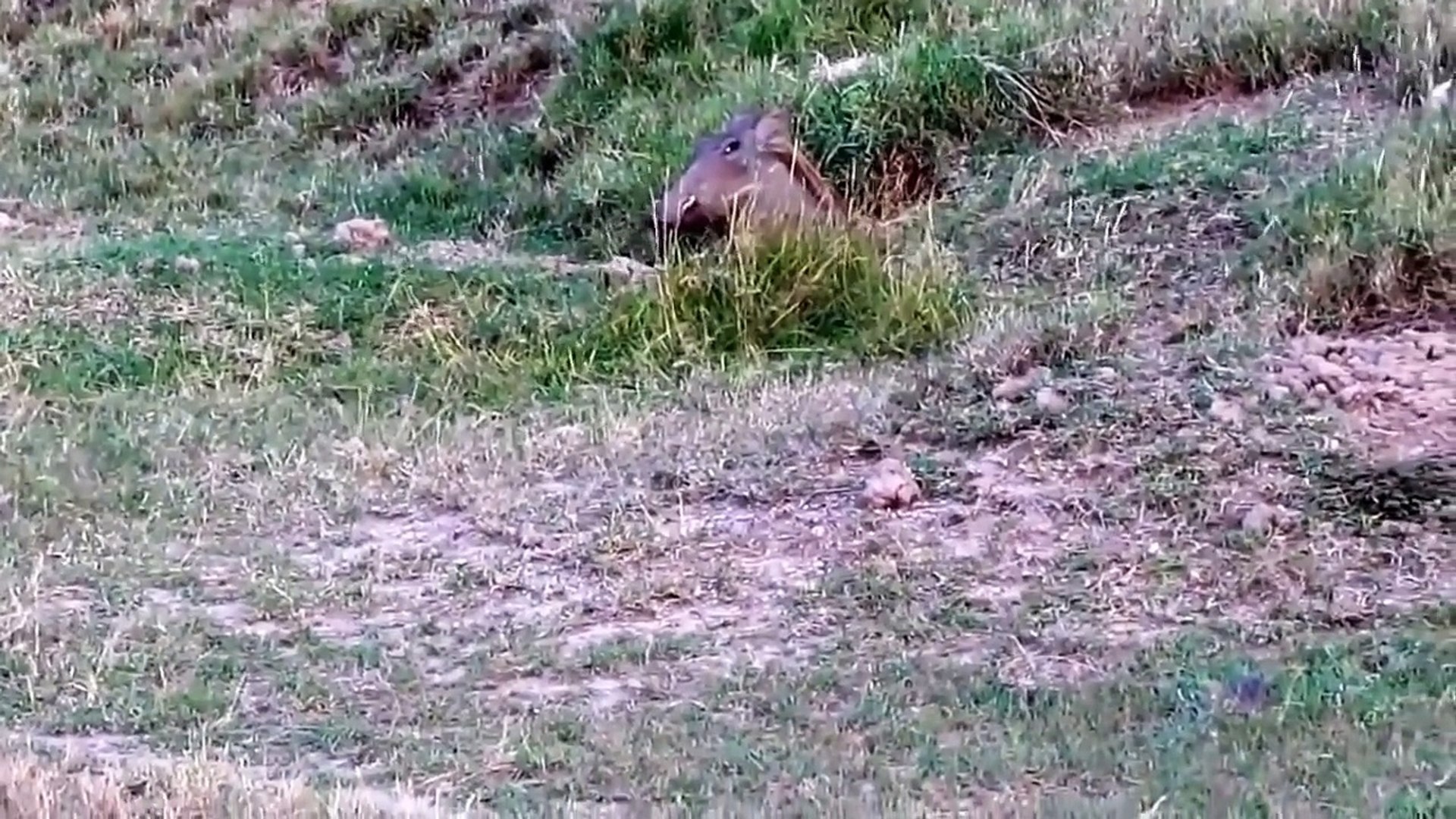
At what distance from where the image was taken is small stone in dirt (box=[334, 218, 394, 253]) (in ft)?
29.3

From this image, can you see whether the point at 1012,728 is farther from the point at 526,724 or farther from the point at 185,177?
Result: the point at 185,177

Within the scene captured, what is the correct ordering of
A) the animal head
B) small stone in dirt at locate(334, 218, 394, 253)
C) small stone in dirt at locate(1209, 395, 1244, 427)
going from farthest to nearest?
small stone in dirt at locate(334, 218, 394, 253)
the animal head
small stone in dirt at locate(1209, 395, 1244, 427)

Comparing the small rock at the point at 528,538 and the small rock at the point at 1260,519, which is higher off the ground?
the small rock at the point at 1260,519

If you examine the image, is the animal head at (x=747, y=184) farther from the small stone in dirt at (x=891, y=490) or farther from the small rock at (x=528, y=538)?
the small rock at (x=528, y=538)

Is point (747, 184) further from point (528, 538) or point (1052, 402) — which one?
point (528, 538)

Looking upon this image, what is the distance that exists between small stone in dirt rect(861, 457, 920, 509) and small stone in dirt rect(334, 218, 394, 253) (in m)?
3.73

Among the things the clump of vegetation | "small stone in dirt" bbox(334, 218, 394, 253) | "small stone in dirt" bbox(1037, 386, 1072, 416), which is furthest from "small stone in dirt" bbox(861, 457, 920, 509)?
"small stone in dirt" bbox(334, 218, 394, 253)

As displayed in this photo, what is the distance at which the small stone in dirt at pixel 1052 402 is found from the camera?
600cm

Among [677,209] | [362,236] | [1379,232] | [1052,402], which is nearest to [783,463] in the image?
[1052,402]

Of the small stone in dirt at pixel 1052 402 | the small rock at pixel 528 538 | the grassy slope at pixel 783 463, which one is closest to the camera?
the grassy slope at pixel 783 463

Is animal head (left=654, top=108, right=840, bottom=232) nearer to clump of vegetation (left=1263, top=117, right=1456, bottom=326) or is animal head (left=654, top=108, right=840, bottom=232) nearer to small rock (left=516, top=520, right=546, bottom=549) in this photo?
clump of vegetation (left=1263, top=117, right=1456, bottom=326)

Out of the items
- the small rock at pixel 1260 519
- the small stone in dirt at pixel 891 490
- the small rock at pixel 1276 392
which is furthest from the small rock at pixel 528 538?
the small rock at pixel 1276 392

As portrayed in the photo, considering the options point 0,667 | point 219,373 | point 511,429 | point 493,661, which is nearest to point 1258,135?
point 511,429

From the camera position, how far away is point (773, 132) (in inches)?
338
